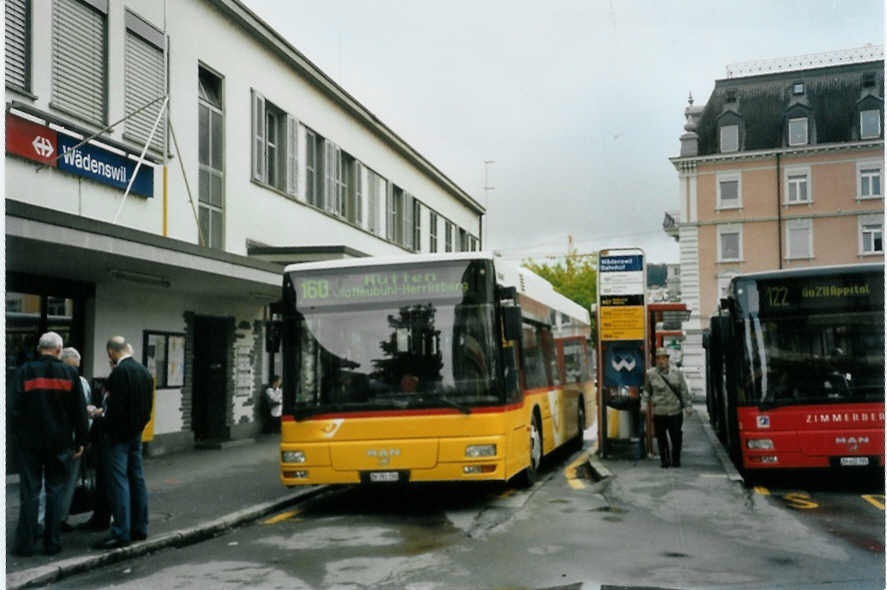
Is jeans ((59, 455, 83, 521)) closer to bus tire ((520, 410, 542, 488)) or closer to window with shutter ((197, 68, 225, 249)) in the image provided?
bus tire ((520, 410, 542, 488))

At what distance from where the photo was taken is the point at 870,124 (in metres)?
10.3

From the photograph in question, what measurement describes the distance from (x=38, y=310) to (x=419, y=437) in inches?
260

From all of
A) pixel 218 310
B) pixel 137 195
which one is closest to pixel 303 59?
pixel 218 310

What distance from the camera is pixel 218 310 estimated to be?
20.0 m

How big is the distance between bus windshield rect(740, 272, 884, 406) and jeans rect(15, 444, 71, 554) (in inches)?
310

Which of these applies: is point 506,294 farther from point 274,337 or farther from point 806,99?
point 806,99

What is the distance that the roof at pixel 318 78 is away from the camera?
20.6m

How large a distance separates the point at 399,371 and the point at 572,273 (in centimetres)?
6480

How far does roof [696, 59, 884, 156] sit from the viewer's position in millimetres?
10133

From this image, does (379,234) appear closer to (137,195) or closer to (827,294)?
(137,195)

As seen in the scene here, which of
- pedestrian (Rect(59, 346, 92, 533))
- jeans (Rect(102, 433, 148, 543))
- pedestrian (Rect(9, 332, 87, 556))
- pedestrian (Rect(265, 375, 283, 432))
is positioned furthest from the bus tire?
pedestrian (Rect(265, 375, 283, 432))

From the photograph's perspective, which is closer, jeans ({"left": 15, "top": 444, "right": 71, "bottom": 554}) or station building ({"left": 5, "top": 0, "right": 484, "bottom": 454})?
jeans ({"left": 15, "top": 444, "right": 71, "bottom": 554})

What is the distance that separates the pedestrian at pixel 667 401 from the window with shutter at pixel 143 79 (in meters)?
8.96

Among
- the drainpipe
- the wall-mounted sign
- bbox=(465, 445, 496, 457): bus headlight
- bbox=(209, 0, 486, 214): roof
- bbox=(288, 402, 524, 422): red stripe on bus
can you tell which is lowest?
bbox=(465, 445, 496, 457): bus headlight
